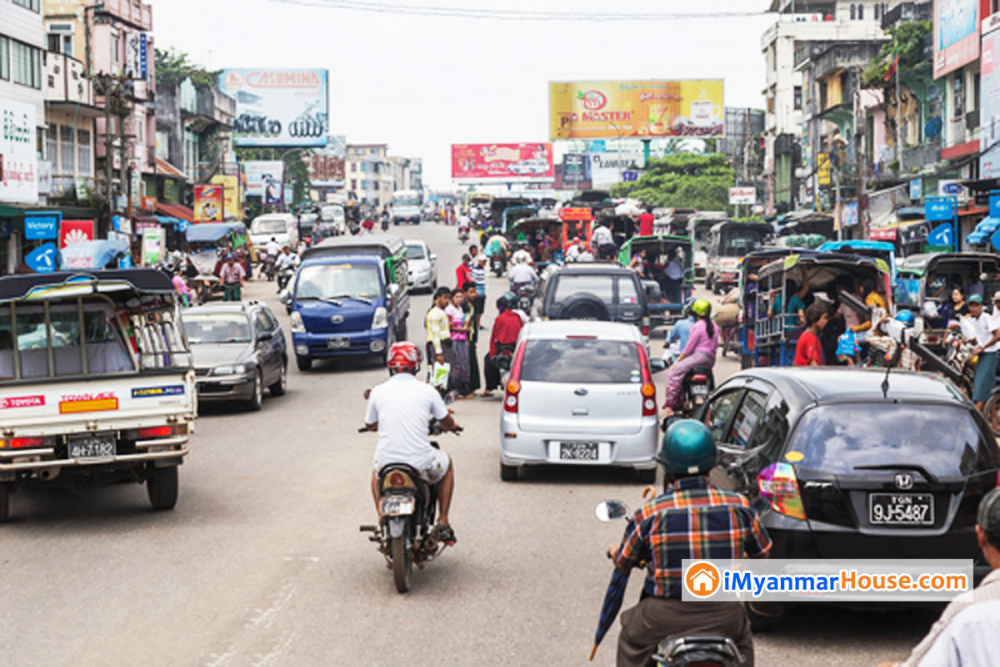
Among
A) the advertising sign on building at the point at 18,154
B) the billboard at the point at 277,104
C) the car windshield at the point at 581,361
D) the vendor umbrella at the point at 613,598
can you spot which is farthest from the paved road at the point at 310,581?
the billboard at the point at 277,104

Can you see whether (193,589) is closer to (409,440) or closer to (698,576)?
(409,440)

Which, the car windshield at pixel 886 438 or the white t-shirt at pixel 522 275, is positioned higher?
the white t-shirt at pixel 522 275

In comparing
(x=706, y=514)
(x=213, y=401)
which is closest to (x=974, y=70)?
(x=213, y=401)

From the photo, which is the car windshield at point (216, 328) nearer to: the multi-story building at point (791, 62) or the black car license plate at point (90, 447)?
the black car license plate at point (90, 447)

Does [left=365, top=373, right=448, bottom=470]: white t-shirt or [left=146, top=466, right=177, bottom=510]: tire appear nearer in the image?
[left=365, top=373, right=448, bottom=470]: white t-shirt

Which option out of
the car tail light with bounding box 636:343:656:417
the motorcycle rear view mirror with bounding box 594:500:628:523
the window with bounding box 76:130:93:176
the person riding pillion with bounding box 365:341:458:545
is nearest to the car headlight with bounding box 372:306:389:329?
the car tail light with bounding box 636:343:656:417

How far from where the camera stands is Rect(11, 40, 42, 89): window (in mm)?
37344

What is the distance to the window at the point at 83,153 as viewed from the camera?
146 ft

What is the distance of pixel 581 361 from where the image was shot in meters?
12.1

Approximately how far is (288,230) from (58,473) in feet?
151

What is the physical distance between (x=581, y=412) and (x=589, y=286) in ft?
26.8

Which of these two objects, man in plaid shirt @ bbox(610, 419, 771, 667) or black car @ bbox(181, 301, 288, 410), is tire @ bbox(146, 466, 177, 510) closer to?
black car @ bbox(181, 301, 288, 410)

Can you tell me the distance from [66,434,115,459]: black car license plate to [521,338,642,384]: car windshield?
4.01 m

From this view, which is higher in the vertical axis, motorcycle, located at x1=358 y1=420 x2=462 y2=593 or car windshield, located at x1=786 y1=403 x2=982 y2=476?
car windshield, located at x1=786 y1=403 x2=982 y2=476
